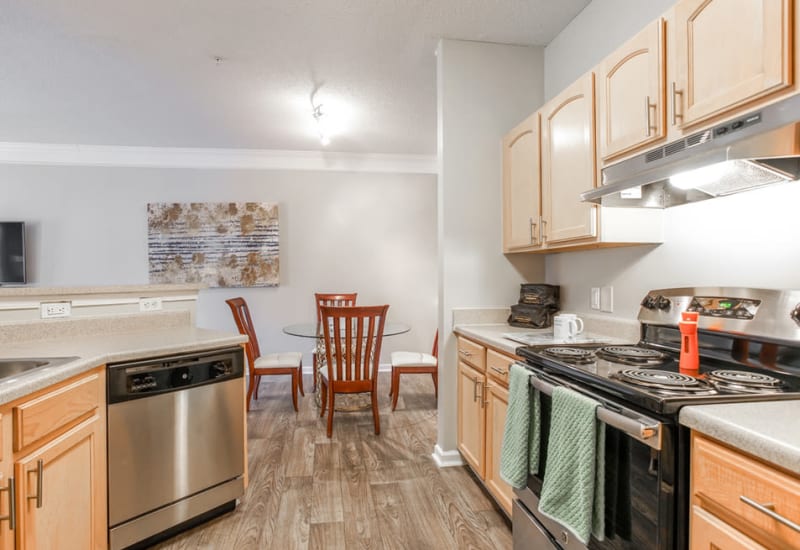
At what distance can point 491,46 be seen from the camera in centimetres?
260

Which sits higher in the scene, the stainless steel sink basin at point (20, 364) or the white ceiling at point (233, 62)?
the white ceiling at point (233, 62)

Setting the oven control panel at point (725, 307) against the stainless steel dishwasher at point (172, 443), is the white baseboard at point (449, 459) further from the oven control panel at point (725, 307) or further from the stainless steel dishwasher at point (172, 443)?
the oven control panel at point (725, 307)

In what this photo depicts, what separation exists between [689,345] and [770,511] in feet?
2.14

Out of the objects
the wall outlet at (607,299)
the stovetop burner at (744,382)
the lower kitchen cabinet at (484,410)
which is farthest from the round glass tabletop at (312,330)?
the stovetop burner at (744,382)

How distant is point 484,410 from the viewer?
211cm

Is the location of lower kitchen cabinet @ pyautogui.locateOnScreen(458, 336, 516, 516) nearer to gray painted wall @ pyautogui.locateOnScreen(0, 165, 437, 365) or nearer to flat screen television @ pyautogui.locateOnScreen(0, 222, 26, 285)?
gray painted wall @ pyautogui.locateOnScreen(0, 165, 437, 365)

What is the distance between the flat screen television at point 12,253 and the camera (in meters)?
4.27

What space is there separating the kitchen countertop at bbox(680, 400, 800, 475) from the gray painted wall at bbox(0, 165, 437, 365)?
4033mm

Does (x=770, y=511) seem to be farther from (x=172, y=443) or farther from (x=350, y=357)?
(x=350, y=357)

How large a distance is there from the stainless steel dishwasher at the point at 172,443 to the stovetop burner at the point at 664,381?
5.33ft

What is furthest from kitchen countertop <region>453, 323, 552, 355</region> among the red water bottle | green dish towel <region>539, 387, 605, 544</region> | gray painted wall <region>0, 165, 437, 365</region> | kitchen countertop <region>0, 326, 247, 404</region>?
gray painted wall <region>0, 165, 437, 365</region>

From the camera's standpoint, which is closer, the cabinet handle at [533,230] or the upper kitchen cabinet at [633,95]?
the upper kitchen cabinet at [633,95]

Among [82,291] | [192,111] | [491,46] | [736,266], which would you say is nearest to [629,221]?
[736,266]

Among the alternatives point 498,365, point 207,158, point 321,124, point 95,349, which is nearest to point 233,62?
point 321,124
